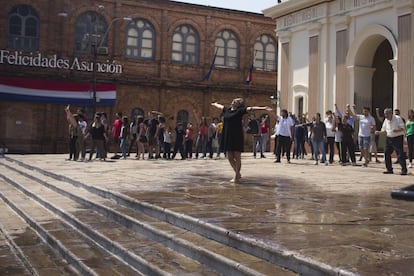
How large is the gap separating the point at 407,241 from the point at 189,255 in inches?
78.3

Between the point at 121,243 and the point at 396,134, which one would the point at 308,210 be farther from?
the point at 396,134

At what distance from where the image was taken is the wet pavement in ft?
13.2

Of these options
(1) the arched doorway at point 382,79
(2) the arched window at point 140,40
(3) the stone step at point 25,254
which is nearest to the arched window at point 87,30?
(2) the arched window at point 140,40

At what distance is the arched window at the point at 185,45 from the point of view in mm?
35250

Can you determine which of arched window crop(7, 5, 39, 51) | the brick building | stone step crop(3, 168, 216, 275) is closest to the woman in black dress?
stone step crop(3, 168, 216, 275)

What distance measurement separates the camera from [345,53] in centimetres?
2066

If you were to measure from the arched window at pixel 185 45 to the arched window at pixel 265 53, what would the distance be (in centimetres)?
477

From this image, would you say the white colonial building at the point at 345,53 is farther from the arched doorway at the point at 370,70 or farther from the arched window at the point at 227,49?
the arched window at the point at 227,49

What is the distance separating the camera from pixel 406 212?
20.2 ft

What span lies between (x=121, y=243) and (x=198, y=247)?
43.3 inches

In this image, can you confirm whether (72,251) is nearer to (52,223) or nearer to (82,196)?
(52,223)

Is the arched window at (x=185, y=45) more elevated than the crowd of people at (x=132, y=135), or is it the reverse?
the arched window at (x=185, y=45)

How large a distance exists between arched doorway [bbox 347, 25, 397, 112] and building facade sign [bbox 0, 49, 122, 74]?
16.0 metres

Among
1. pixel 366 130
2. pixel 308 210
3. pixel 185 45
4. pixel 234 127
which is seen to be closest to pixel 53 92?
pixel 185 45
